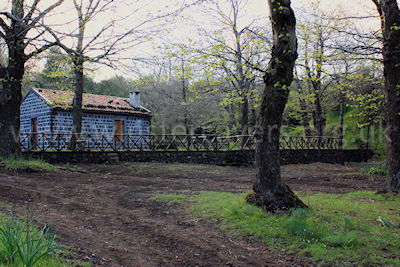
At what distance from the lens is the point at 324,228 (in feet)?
14.2

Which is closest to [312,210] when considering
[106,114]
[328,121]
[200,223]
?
[200,223]

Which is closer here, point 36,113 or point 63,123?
point 63,123

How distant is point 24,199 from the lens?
5895 millimetres

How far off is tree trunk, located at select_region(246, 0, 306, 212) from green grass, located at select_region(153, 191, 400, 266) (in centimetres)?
34

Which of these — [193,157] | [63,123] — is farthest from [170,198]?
[63,123]

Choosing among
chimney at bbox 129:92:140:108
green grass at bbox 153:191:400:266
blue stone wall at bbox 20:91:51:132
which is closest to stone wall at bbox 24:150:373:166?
blue stone wall at bbox 20:91:51:132

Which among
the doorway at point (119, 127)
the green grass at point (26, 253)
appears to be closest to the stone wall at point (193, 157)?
the doorway at point (119, 127)

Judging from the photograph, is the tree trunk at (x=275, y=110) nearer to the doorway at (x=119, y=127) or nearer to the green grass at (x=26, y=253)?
the green grass at (x=26, y=253)

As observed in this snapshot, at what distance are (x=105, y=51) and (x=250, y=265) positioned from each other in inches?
369

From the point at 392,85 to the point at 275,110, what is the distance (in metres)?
3.29

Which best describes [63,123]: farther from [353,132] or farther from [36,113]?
[353,132]

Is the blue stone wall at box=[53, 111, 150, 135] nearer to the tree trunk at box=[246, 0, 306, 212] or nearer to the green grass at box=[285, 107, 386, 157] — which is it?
the green grass at box=[285, 107, 386, 157]

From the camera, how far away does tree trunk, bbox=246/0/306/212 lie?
17.2 ft

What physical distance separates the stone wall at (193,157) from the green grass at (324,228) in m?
9.69
